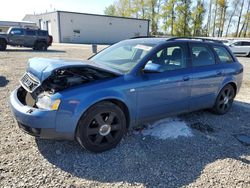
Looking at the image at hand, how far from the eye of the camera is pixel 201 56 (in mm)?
4699

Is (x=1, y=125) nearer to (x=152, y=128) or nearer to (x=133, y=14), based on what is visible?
(x=152, y=128)

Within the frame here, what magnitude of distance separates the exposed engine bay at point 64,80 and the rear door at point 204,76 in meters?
1.79

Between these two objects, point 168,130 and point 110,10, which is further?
point 110,10

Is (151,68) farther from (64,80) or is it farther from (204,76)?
(204,76)

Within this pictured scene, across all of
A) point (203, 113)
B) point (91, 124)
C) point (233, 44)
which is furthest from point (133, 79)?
point (233, 44)

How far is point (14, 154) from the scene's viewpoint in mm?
3305

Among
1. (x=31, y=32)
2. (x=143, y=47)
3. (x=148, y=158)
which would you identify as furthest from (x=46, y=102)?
(x=31, y=32)

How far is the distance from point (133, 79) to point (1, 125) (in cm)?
245

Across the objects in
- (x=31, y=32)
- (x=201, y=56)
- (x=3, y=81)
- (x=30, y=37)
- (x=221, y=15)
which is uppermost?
(x=221, y=15)

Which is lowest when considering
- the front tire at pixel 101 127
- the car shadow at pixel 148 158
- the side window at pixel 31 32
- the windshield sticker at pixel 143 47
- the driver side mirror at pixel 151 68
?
the car shadow at pixel 148 158

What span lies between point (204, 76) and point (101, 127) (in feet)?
7.62

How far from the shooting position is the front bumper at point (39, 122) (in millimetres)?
2982

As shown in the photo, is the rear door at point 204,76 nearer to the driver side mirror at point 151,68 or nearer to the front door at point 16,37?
the driver side mirror at point 151,68

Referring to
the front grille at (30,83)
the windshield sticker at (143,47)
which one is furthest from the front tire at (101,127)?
the windshield sticker at (143,47)
